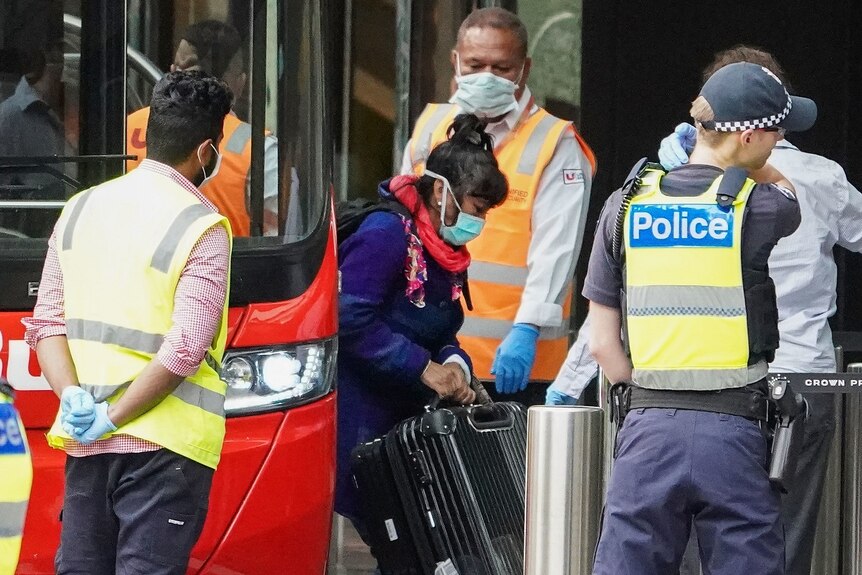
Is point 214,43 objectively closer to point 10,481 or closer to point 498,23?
point 498,23

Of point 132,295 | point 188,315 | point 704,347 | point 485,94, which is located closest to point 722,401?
point 704,347

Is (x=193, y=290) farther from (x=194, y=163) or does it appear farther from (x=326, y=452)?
(x=326, y=452)

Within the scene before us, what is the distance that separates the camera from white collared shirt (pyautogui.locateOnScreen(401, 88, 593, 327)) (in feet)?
19.1

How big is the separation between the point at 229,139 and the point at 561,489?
1.24 m

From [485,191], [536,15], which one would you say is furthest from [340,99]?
[485,191]

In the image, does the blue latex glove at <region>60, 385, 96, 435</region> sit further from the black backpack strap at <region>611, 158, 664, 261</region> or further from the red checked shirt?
the black backpack strap at <region>611, 158, 664, 261</region>

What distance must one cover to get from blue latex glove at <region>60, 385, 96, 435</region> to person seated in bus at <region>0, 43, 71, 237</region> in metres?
0.82

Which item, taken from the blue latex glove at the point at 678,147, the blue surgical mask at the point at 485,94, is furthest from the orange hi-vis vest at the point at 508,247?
the blue latex glove at the point at 678,147

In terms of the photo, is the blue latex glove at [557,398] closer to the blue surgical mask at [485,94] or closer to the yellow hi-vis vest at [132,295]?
the blue surgical mask at [485,94]

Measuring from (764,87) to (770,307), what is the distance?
48 centimetres

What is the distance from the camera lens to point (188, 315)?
3588mm

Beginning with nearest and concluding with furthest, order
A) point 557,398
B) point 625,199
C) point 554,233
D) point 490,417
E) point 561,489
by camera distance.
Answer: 1. point 625,199
2. point 561,489
3. point 490,417
4. point 557,398
5. point 554,233

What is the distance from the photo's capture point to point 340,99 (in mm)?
8555

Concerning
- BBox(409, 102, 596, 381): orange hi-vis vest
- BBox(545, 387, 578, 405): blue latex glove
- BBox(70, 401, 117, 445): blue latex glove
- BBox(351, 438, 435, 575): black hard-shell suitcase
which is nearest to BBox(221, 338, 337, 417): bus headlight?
BBox(351, 438, 435, 575): black hard-shell suitcase
